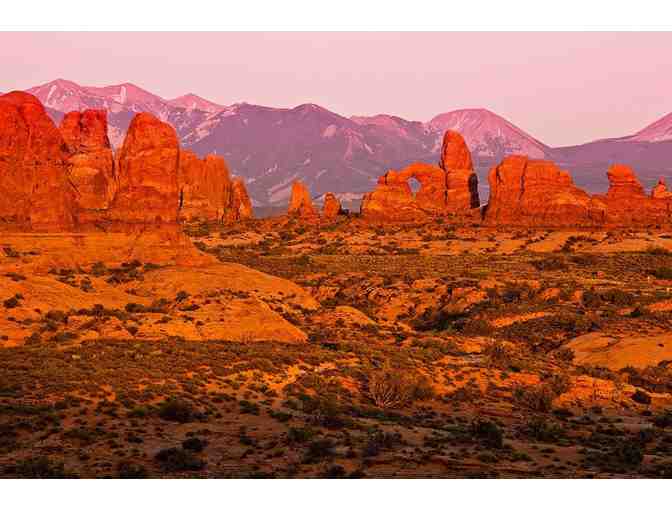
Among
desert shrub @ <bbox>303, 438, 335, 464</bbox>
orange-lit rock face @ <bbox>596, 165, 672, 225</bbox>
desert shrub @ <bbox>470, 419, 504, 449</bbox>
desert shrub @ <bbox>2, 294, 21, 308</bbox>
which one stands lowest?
desert shrub @ <bbox>470, 419, 504, 449</bbox>

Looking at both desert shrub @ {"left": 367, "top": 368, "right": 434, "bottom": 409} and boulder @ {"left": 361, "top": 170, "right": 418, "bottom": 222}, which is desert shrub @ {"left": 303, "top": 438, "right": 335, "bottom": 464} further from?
boulder @ {"left": 361, "top": 170, "right": 418, "bottom": 222}

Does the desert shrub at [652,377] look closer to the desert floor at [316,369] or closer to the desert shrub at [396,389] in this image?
the desert floor at [316,369]

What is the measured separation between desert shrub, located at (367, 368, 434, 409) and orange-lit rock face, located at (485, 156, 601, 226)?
7323 cm

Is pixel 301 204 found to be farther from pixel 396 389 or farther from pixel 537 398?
pixel 537 398

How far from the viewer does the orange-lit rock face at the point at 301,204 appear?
447 feet

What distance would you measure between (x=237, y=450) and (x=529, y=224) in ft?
282

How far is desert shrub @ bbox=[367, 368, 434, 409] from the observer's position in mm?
32938

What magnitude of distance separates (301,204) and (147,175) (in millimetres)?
83743

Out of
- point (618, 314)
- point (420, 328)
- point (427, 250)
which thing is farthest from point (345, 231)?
point (618, 314)

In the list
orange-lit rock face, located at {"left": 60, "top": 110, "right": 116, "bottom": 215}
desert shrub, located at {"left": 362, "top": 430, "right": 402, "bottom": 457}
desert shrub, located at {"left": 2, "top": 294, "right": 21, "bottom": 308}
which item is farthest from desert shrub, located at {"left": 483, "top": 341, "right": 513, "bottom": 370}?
orange-lit rock face, located at {"left": 60, "top": 110, "right": 116, "bottom": 215}

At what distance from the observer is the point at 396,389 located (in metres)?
33.5

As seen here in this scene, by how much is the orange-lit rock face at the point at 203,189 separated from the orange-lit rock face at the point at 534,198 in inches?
2120

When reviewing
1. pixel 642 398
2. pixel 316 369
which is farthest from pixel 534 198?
pixel 316 369

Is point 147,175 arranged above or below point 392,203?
above
